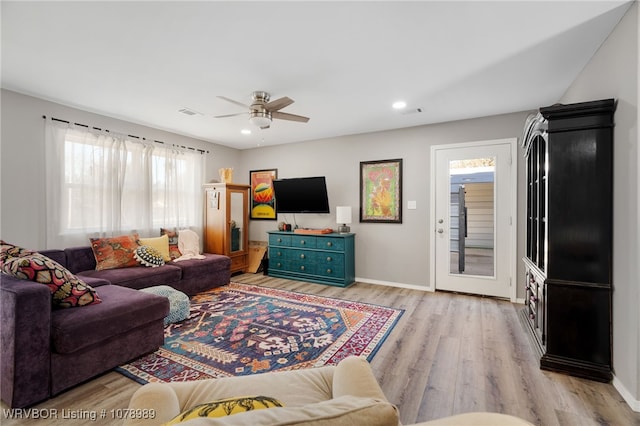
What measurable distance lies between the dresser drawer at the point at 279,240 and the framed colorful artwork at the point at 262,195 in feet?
2.03

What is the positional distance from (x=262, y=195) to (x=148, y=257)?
97.1 inches

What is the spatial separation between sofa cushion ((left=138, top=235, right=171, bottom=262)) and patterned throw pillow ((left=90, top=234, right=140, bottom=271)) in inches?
4.7

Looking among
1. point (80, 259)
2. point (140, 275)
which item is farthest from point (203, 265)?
point (80, 259)

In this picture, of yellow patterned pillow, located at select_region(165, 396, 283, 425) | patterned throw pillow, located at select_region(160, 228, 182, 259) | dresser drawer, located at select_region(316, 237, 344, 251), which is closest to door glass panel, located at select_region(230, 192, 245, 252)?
patterned throw pillow, located at select_region(160, 228, 182, 259)

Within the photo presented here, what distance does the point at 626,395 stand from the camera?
6.04 feet

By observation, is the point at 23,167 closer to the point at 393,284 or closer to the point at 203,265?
the point at 203,265

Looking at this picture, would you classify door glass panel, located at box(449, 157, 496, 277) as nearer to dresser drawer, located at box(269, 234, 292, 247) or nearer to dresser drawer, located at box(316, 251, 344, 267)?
dresser drawer, located at box(316, 251, 344, 267)

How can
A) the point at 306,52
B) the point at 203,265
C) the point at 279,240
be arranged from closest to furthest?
1. the point at 306,52
2. the point at 203,265
3. the point at 279,240

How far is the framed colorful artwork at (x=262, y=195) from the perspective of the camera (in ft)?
18.7

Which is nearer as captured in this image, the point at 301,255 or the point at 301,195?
the point at 301,255

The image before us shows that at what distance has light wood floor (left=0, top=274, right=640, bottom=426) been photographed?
176 centimetres

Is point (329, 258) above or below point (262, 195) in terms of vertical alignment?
below

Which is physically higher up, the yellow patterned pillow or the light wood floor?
the yellow patterned pillow

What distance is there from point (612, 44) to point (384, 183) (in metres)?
2.84
